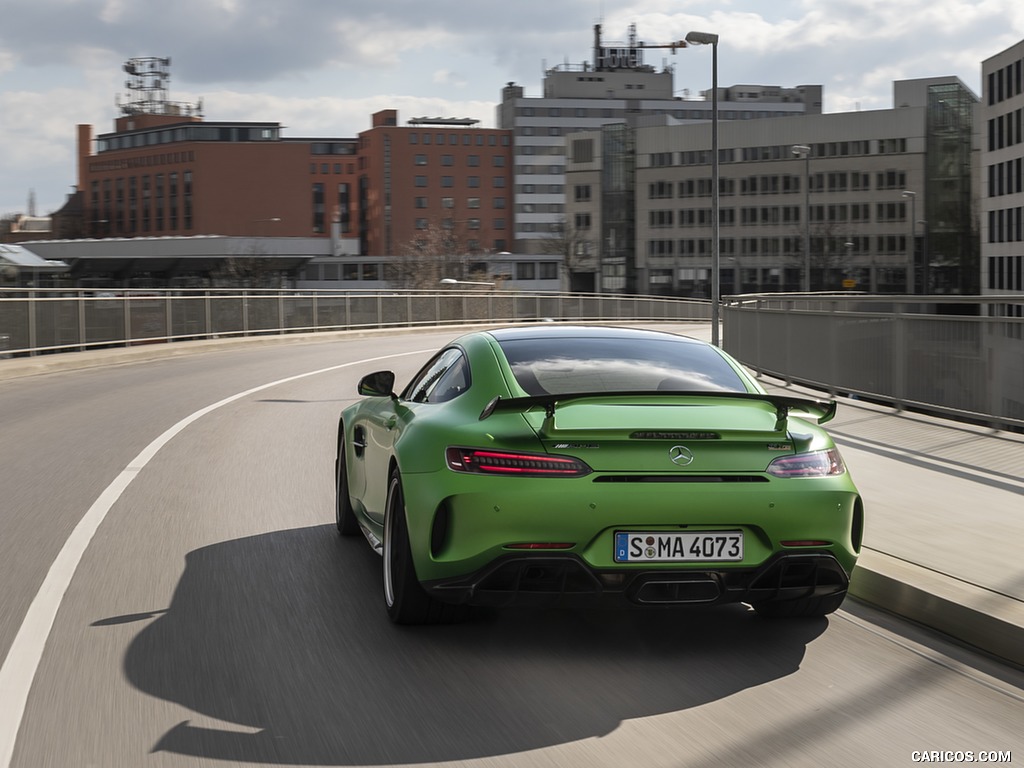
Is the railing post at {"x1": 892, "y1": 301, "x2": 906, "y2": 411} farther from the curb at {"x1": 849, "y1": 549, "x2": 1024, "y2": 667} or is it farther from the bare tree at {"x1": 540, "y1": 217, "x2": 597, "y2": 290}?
the bare tree at {"x1": 540, "y1": 217, "x2": 597, "y2": 290}

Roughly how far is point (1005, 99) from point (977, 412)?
68.8 meters

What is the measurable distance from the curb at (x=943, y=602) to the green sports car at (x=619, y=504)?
48 centimetres

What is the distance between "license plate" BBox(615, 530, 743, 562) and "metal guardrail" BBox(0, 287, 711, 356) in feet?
71.4

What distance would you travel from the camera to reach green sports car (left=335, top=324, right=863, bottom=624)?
196 inches

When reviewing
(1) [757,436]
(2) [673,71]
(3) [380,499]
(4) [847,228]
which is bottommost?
(3) [380,499]

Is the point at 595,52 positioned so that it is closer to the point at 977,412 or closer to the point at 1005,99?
the point at 1005,99

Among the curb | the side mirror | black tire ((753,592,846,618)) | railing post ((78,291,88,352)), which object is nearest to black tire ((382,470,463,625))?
the side mirror

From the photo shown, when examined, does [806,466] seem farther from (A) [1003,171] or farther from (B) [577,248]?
(B) [577,248]

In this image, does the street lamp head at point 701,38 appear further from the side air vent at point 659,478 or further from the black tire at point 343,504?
the side air vent at point 659,478

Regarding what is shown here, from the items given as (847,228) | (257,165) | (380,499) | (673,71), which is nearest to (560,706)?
(380,499)

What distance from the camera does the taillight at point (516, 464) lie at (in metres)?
5.00

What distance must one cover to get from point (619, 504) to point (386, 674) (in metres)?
1.08

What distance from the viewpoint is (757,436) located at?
5.19 metres

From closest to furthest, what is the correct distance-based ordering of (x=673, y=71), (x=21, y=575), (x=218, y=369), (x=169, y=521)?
(x=21, y=575), (x=169, y=521), (x=218, y=369), (x=673, y=71)
